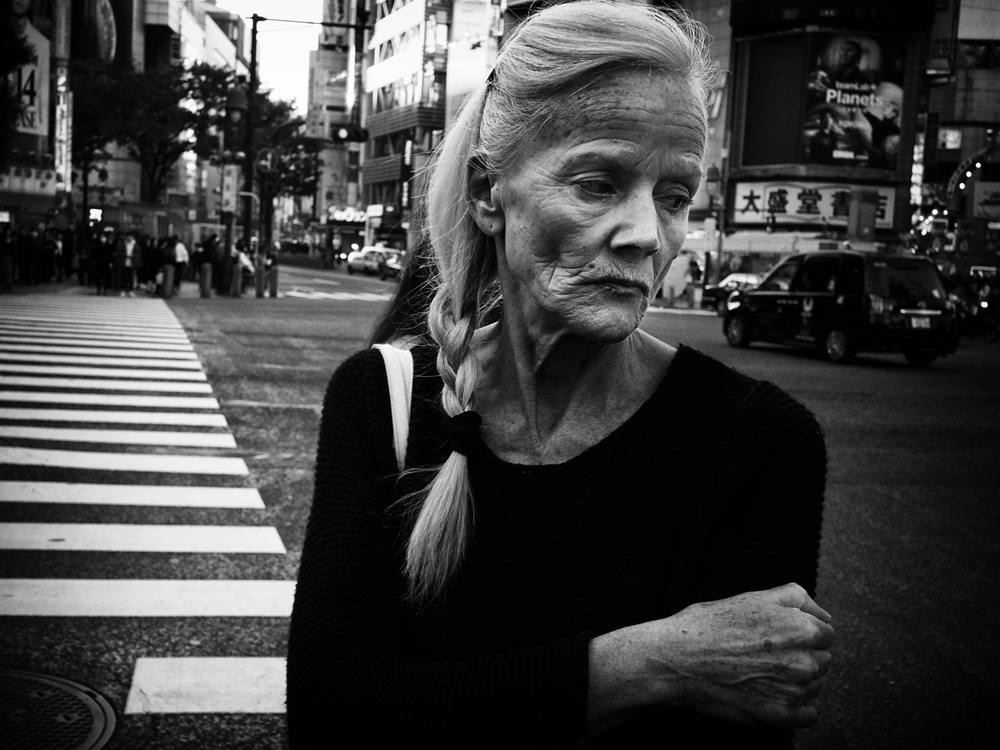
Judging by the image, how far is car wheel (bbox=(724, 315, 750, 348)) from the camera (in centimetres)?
2211

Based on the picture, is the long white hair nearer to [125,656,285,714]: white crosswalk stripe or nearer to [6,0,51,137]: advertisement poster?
[125,656,285,714]: white crosswalk stripe

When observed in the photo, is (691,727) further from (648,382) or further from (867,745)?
(867,745)

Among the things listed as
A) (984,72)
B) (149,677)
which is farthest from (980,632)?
(984,72)

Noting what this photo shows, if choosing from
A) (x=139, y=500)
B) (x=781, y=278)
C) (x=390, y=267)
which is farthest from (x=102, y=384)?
(x=390, y=267)

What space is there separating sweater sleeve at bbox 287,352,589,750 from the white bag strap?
1 centimetres

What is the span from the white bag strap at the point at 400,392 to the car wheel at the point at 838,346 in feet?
59.9

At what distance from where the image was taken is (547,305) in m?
1.55

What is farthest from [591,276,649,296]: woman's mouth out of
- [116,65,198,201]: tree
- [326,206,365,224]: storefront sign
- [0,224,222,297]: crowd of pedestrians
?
[326,206,365,224]: storefront sign

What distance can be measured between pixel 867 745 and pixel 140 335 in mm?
16020

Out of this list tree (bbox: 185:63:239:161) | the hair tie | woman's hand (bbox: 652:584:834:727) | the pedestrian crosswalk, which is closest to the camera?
woman's hand (bbox: 652:584:834:727)

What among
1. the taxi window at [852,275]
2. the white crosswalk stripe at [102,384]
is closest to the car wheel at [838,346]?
the taxi window at [852,275]

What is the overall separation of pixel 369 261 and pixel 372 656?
61460mm

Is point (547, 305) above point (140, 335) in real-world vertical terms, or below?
above

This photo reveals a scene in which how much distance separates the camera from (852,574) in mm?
5887
